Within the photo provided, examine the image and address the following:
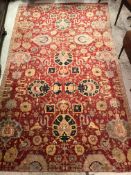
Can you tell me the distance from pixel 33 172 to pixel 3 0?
1923mm

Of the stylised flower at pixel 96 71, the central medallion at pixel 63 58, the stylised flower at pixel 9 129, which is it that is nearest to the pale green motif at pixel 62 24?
the central medallion at pixel 63 58

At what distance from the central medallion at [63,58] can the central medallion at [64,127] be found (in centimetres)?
64

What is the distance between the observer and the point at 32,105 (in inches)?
85.3

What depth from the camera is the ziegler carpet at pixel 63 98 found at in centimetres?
186

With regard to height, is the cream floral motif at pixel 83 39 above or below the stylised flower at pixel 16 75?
above

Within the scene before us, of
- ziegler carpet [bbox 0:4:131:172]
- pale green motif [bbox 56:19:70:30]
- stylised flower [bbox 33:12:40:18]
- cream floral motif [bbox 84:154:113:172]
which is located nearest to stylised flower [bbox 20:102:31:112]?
ziegler carpet [bbox 0:4:131:172]

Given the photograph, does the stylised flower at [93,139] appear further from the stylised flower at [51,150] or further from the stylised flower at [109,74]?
the stylised flower at [109,74]

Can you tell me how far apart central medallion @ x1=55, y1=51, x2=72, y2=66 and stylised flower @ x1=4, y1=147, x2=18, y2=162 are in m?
1.00

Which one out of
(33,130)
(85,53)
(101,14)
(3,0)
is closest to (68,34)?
(85,53)

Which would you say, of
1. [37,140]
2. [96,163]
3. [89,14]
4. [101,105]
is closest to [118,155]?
[96,163]

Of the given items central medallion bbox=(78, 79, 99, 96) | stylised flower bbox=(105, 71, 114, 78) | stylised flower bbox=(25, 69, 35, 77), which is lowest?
central medallion bbox=(78, 79, 99, 96)

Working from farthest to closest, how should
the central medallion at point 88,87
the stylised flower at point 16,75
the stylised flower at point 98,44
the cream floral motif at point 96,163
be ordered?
the stylised flower at point 98,44 < the stylised flower at point 16,75 < the central medallion at point 88,87 < the cream floral motif at point 96,163

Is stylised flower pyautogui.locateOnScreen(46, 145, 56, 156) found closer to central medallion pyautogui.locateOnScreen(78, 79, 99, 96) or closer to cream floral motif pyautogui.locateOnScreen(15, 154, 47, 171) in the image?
cream floral motif pyautogui.locateOnScreen(15, 154, 47, 171)

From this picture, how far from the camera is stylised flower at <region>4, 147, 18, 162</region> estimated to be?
1842 mm
